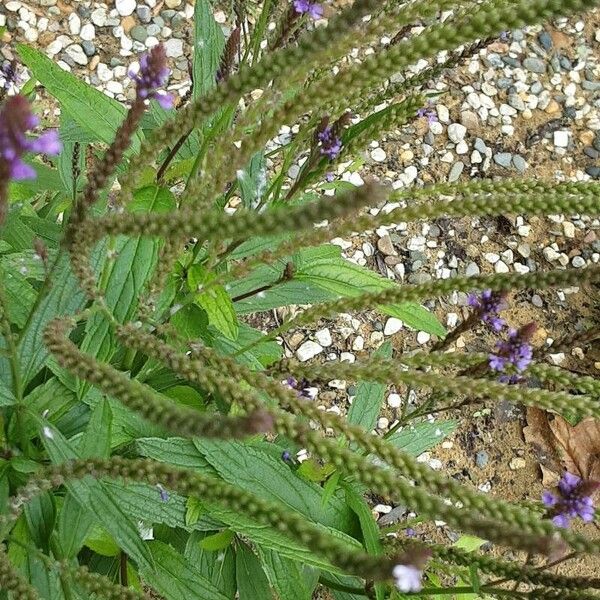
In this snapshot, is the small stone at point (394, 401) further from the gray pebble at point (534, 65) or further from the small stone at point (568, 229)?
the gray pebble at point (534, 65)

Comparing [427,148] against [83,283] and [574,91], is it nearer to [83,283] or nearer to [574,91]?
[574,91]

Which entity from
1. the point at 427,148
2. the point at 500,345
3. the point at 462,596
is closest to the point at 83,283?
the point at 500,345

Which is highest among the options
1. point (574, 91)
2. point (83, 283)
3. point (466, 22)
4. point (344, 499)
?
point (574, 91)

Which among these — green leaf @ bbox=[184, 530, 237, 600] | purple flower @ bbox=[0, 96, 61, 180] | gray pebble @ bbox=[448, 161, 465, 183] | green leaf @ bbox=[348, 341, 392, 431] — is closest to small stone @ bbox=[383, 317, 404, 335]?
gray pebble @ bbox=[448, 161, 465, 183]

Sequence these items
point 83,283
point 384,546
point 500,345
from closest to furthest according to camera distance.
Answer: point 83,283, point 500,345, point 384,546

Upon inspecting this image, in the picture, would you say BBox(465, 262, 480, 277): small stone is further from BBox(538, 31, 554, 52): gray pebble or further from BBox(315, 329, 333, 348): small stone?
BBox(538, 31, 554, 52): gray pebble

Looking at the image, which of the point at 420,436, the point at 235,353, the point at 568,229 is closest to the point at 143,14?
the point at 568,229

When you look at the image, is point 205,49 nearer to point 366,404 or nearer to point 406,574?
point 366,404
